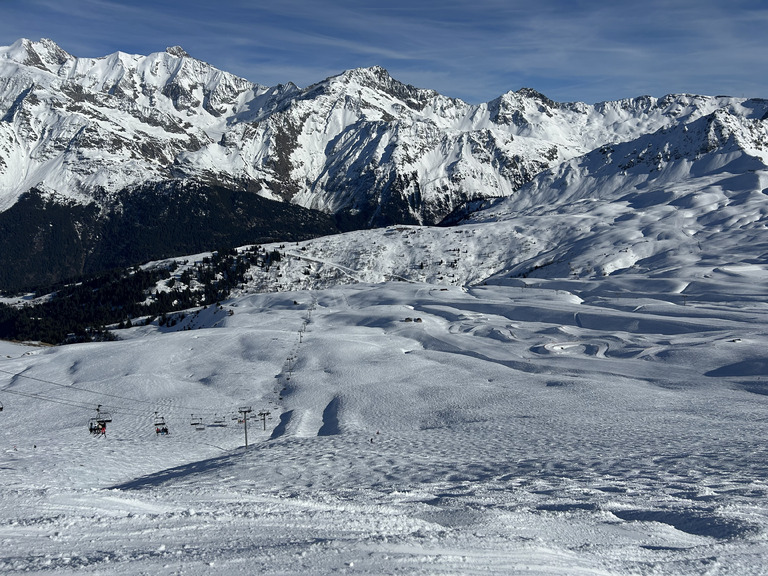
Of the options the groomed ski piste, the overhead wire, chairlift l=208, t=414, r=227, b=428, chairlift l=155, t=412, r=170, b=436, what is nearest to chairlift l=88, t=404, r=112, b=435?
the groomed ski piste

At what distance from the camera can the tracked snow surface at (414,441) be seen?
52.5 ft

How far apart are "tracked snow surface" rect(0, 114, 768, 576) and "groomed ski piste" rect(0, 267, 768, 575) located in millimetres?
179

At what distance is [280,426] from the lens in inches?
2383

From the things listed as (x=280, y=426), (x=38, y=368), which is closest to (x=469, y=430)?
(x=280, y=426)

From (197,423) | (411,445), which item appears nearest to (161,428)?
(197,423)

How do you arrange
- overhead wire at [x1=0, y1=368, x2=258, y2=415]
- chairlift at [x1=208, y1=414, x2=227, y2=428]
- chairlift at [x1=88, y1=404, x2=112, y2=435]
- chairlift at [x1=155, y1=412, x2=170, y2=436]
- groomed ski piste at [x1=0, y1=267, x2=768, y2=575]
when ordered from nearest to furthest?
groomed ski piste at [x1=0, y1=267, x2=768, y2=575] → chairlift at [x1=88, y1=404, x2=112, y2=435] → chairlift at [x1=155, y1=412, x2=170, y2=436] → chairlift at [x1=208, y1=414, x2=227, y2=428] → overhead wire at [x1=0, y1=368, x2=258, y2=415]

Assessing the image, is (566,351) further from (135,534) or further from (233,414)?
(135,534)

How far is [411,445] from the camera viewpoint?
43.8 m

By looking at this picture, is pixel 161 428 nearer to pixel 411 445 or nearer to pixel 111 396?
pixel 111 396

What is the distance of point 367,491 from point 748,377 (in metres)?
53.3

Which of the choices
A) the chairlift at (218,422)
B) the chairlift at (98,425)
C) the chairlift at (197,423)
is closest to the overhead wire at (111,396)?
the chairlift at (218,422)

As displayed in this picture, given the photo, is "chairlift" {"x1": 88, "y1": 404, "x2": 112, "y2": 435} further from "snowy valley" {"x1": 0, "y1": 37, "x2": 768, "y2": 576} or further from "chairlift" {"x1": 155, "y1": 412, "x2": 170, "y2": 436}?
"chairlift" {"x1": 155, "y1": 412, "x2": 170, "y2": 436}

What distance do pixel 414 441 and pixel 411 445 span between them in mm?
2005

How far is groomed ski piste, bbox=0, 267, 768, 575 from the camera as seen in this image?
16.0 meters
